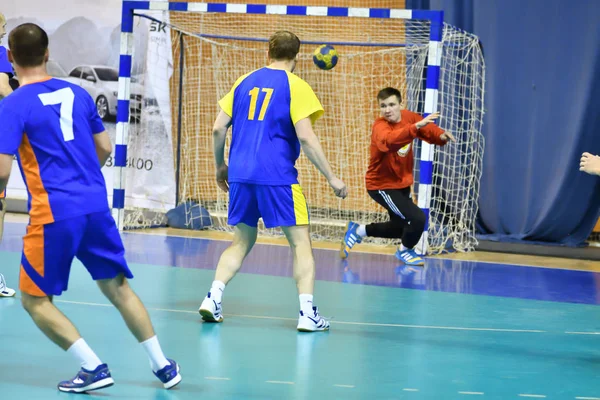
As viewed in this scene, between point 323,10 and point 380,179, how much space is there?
1.98m

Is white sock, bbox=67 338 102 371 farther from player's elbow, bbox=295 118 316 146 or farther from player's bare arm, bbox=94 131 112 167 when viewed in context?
player's elbow, bbox=295 118 316 146

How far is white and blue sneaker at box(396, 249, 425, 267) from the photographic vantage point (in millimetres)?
8469

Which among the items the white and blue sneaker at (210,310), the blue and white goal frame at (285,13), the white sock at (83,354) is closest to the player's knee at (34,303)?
the white sock at (83,354)

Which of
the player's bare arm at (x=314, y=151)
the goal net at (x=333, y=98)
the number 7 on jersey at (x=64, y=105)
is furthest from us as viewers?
the goal net at (x=333, y=98)

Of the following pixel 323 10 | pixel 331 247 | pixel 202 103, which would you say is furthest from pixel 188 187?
pixel 323 10

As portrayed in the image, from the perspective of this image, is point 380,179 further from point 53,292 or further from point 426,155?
point 53,292

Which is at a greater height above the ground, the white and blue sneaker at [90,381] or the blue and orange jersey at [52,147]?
the blue and orange jersey at [52,147]

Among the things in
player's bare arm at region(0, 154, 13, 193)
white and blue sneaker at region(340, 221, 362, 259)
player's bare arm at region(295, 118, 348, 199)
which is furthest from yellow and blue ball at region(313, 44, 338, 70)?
player's bare arm at region(0, 154, 13, 193)

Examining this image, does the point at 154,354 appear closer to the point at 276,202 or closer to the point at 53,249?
the point at 53,249

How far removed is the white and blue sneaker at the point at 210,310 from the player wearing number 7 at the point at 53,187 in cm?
155

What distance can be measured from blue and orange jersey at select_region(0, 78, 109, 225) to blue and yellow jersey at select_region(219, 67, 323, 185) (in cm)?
165

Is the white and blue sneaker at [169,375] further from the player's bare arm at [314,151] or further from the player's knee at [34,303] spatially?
the player's bare arm at [314,151]

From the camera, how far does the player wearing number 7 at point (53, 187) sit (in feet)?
11.7

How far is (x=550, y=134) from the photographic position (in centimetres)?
1038
